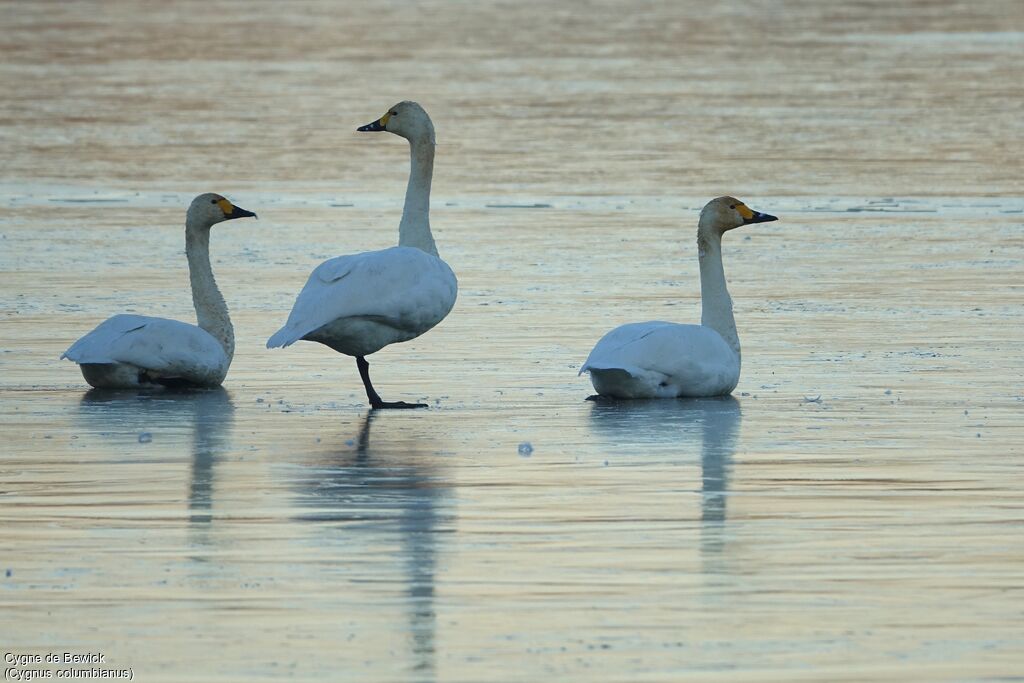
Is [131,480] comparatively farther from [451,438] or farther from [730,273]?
[730,273]

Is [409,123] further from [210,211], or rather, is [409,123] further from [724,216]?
[724,216]

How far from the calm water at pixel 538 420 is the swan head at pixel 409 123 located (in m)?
1.24

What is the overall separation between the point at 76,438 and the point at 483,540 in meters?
2.92

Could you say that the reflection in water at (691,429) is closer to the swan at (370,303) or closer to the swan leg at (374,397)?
the swan leg at (374,397)

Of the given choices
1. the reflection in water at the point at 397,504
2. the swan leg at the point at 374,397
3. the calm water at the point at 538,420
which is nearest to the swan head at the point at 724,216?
the calm water at the point at 538,420

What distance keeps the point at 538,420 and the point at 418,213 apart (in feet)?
8.15

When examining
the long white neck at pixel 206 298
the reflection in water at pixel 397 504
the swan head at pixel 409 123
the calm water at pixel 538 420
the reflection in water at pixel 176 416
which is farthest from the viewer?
the swan head at pixel 409 123

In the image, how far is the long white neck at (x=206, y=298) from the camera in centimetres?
1185

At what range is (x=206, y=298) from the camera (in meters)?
12.0

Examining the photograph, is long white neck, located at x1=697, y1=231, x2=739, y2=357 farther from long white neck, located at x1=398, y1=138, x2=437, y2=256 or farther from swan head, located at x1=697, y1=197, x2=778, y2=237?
long white neck, located at x1=398, y1=138, x2=437, y2=256

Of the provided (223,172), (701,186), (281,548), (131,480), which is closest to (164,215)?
(223,172)

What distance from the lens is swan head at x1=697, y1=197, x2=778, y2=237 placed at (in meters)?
12.3

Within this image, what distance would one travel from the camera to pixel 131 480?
863cm

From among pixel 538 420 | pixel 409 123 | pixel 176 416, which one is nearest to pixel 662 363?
pixel 538 420
